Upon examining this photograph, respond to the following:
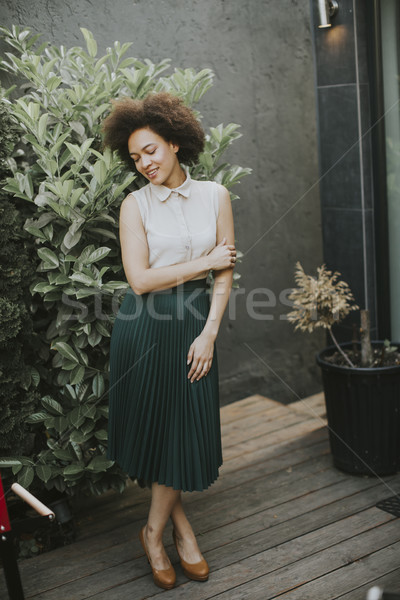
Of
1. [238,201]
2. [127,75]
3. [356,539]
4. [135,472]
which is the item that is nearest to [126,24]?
[127,75]

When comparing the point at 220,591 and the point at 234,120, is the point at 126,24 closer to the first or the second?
the point at 234,120

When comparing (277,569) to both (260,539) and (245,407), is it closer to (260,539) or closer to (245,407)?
(260,539)

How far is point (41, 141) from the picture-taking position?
2598 mm

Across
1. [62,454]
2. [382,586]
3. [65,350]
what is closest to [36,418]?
[62,454]

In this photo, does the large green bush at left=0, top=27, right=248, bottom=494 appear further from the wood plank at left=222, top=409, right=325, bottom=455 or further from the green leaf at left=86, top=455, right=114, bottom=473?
the wood plank at left=222, top=409, right=325, bottom=455

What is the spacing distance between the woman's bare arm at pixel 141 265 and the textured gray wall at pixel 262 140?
167 centimetres

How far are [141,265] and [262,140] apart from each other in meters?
2.20

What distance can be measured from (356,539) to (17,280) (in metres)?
1.81

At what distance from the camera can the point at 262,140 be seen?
13.8ft

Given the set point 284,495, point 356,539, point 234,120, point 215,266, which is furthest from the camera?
point 234,120

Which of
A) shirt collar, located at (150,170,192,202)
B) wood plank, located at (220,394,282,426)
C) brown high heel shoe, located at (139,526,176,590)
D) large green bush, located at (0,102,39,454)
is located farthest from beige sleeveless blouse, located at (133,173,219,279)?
wood plank, located at (220,394,282,426)

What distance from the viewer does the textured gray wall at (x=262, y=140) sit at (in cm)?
379

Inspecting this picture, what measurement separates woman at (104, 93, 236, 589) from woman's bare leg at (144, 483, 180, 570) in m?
0.02

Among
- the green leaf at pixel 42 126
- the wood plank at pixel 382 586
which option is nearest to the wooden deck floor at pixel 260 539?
the wood plank at pixel 382 586
